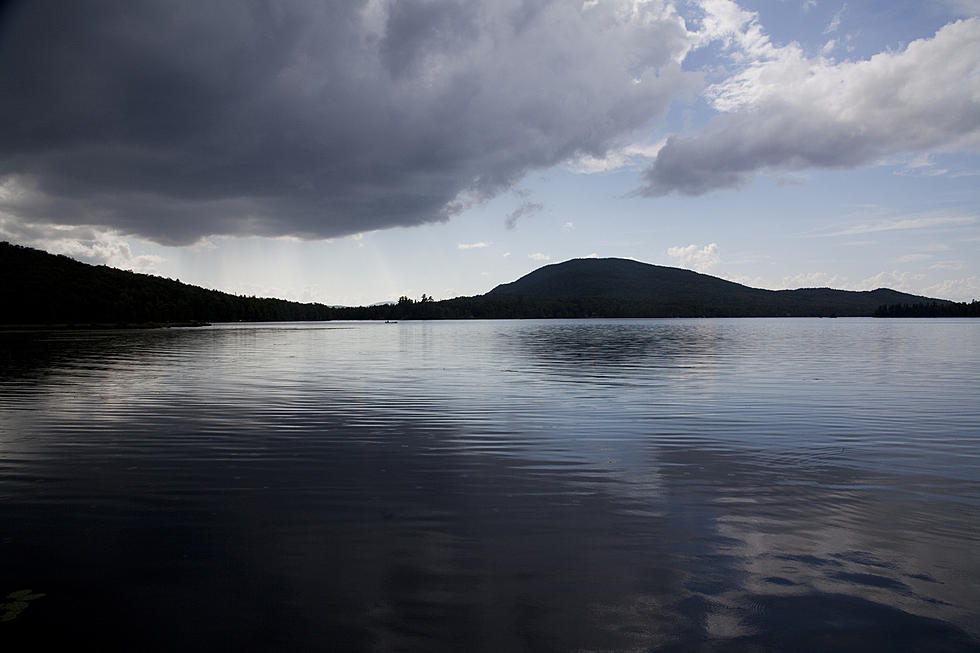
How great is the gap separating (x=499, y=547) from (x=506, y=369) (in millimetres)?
35621

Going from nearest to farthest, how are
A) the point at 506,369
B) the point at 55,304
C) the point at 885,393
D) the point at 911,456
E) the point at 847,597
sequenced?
the point at 847,597 → the point at 911,456 → the point at 885,393 → the point at 506,369 → the point at 55,304

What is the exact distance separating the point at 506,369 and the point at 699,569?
36.5m

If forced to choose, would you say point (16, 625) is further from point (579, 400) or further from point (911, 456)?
point (579, 400)

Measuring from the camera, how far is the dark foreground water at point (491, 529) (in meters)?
7.41

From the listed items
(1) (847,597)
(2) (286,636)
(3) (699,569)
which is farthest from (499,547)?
(1) (847,597)

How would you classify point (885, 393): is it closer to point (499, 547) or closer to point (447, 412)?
point (447, 412)

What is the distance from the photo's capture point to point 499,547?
9.93 m

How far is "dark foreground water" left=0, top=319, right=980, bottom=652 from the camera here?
7.41 meters

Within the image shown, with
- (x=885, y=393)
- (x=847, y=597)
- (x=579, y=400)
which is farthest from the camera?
(x=885, y=393)

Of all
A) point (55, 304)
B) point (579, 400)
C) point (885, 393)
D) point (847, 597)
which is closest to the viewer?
point (847, 597)

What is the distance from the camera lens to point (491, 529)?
10.8 m

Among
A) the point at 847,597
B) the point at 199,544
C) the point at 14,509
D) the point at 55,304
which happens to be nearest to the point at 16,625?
the point at 199,544

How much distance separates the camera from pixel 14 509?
11.8 metres

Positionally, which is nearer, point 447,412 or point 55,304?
point 447,412
